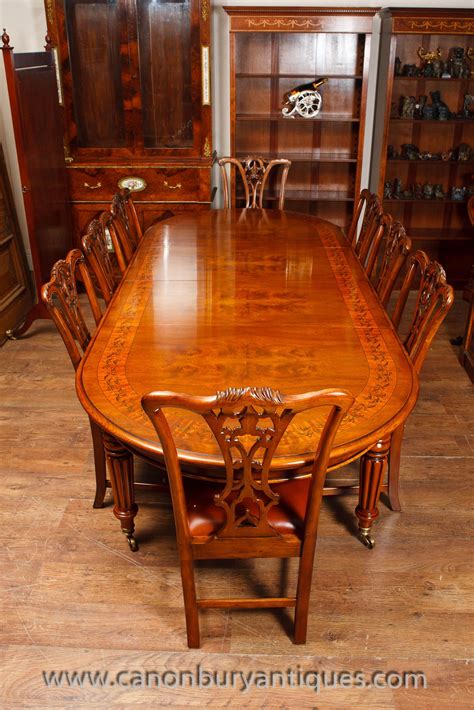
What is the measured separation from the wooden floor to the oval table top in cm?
60

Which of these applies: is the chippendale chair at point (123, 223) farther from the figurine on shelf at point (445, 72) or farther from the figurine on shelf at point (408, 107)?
the figurine on shelf at point (445, 72)

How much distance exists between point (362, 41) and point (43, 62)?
1.99 meters

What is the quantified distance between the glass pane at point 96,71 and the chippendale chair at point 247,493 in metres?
2.92

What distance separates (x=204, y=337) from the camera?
7.17 feet

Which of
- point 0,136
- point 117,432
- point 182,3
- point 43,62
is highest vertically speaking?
point 182,3

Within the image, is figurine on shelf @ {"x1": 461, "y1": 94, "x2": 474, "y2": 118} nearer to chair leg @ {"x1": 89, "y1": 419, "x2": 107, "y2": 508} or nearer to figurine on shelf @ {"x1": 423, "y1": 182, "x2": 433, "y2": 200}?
figurine on shelf @ {"x1": 423, "y1": 182, "x2": 433, "y2": 200}

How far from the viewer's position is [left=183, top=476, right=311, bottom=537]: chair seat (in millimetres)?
1811

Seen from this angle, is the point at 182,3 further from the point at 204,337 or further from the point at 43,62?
the point at 204,337

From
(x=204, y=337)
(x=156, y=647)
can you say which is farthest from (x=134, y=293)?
(x=156, y=647)

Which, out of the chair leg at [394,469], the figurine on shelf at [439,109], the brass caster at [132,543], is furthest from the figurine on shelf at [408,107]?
the brass caster at [132,543]

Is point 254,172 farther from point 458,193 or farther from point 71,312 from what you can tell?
point 71,312

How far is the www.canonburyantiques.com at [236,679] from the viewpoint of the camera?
72.5 inches

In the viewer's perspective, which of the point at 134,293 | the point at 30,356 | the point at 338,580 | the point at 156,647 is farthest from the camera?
the point at 30,356

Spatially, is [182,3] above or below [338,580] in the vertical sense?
above
